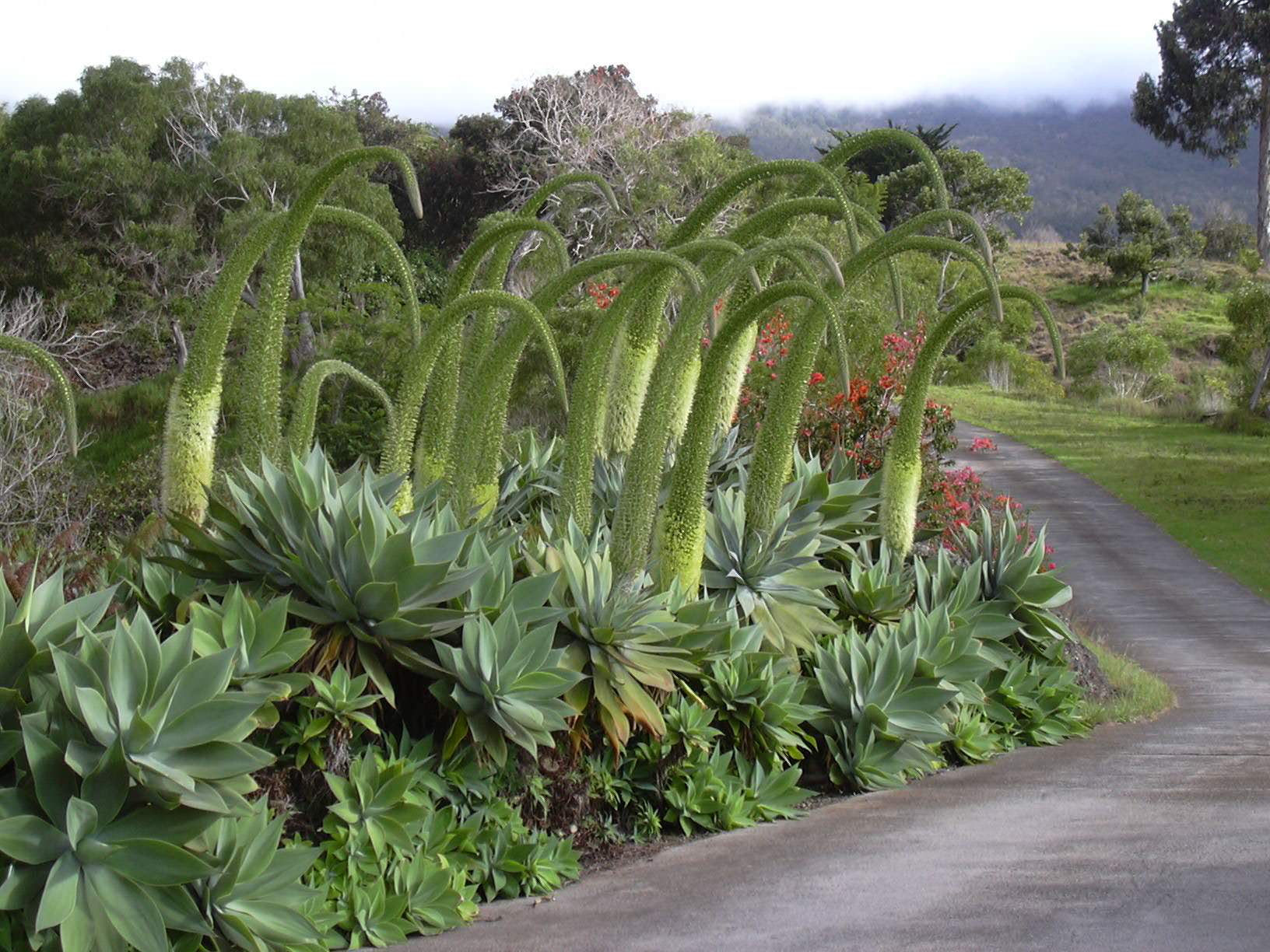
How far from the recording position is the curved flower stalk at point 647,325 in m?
5.83

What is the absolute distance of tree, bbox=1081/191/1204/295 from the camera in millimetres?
54625

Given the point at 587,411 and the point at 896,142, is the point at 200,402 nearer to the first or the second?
the point at 587,411

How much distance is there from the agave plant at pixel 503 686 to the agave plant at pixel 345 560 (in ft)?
0.36

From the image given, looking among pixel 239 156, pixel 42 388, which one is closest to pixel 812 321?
pixel 42 388

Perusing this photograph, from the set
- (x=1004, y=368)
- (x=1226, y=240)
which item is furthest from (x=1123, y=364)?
(x=1226, y=240)

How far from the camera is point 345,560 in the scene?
4.29m

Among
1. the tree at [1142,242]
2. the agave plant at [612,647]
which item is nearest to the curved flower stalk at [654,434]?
the agave plant at [612,647]

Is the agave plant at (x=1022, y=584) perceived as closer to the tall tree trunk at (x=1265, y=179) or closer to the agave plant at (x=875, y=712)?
the agave plant at (x=875, y=712)

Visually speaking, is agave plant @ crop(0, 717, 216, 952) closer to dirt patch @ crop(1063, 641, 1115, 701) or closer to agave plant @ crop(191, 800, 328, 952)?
agave plant @ crop(191, 800, 328, 952)

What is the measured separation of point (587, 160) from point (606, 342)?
91.7ft

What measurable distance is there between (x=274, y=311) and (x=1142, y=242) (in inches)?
2209

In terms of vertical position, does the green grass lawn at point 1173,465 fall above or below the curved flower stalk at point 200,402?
below

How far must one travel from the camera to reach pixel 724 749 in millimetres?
5438

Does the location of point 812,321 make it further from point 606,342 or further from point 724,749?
point 724,749
